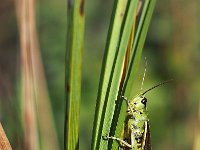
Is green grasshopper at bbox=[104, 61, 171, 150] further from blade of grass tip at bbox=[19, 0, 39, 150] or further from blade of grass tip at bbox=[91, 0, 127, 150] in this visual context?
blade of grass tip at bbox=[91, 0, 127, 150]

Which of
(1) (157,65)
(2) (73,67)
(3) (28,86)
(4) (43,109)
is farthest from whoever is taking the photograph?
(1) (157,65)

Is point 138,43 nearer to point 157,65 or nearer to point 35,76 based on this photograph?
point 35,76

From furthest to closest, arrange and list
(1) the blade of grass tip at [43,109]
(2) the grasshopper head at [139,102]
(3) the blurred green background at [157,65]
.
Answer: (3) the blurred green background at [157,65] → (1) the blade of grass tip at [43,109] → (2) the grasshopper head at [139,102]

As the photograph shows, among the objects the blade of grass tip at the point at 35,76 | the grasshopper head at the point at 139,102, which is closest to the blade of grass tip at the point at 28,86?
the blade of grass tip at the point at 35,76

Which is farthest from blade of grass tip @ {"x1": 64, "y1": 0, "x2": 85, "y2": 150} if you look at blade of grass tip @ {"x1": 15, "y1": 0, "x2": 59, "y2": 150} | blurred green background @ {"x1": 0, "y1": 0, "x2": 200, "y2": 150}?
blurred green background @ {"x1": 0, "y1": 0, "x2": 200, "y2": 150}

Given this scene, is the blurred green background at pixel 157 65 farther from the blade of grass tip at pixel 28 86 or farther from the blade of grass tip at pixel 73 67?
the blade of grass tip at pixel 73 67

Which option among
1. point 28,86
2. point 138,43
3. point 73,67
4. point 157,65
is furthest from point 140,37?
point 157,65
